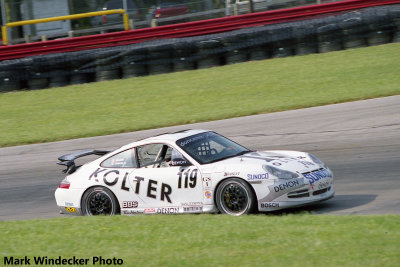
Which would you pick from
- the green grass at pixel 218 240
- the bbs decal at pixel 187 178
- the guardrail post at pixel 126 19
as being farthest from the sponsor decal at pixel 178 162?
the guardrail post at pixel 126 19

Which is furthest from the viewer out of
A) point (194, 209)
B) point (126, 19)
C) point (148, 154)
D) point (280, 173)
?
point (126, 19)

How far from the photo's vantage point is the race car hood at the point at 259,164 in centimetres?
809

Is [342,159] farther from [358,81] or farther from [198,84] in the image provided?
[198,84]

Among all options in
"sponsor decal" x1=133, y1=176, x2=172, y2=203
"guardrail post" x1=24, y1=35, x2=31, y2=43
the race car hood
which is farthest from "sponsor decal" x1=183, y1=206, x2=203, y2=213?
"guardrail post" x1=24, y1=35, x2=31, y2=43

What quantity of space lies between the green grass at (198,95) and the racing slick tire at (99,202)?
578cm

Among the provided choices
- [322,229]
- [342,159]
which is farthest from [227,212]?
[342,159]

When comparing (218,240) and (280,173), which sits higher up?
(280,173)

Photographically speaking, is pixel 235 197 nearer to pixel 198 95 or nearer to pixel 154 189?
pixel 154 189

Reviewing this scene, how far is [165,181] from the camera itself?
8.70 m

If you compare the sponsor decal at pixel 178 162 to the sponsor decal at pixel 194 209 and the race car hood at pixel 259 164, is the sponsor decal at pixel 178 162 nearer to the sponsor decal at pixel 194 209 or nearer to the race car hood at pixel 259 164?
the race car hood at pixel 259 164

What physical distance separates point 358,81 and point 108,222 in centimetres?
1034

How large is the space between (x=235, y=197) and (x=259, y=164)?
0.51 meters

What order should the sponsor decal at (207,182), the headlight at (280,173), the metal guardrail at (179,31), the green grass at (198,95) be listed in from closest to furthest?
1. the headlight at (280,173)
2. the sponsor decal at (207,182)
3. the green grass at (198,95)
4. the metal guardrail at (179,31)

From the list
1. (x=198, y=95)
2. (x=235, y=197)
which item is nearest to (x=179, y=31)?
(x=198, y=95)
